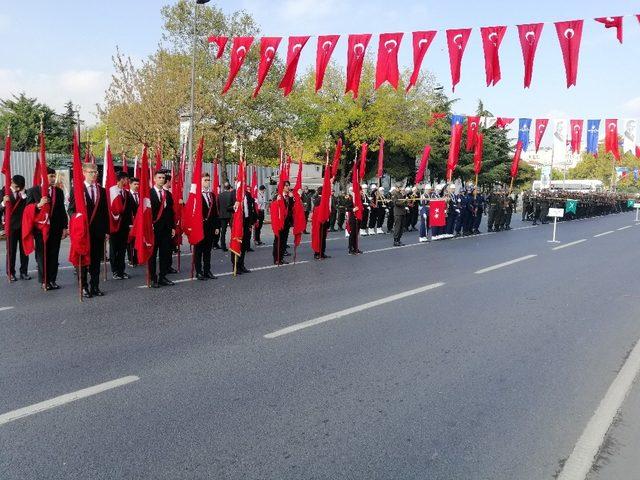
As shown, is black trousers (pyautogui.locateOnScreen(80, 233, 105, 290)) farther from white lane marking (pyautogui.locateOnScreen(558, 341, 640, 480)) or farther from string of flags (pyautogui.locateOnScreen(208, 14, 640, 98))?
string of flags (pyautogui.locateOnScreen(208, 14, 640, 98))

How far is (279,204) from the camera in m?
12.9

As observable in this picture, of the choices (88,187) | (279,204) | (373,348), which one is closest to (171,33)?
(279,204)

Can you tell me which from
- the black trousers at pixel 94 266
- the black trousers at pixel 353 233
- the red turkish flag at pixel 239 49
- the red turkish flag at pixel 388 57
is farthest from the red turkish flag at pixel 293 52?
the black trousers at pixel 94 266

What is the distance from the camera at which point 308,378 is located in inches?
206

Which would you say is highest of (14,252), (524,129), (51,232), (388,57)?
(524,129)

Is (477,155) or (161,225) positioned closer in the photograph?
(161,225)

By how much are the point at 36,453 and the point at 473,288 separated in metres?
7.94

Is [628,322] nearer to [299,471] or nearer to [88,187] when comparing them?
[299,471]

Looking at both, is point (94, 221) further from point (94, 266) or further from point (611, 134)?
point (611, 134)

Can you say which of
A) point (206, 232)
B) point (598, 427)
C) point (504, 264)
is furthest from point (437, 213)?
point (598, 427)

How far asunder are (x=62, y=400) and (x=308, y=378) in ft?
6.34

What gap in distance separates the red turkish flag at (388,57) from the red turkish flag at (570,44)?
390cm

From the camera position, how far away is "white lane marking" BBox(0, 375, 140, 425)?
4.29 metres

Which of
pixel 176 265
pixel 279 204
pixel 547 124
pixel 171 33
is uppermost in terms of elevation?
pixel 171 33
